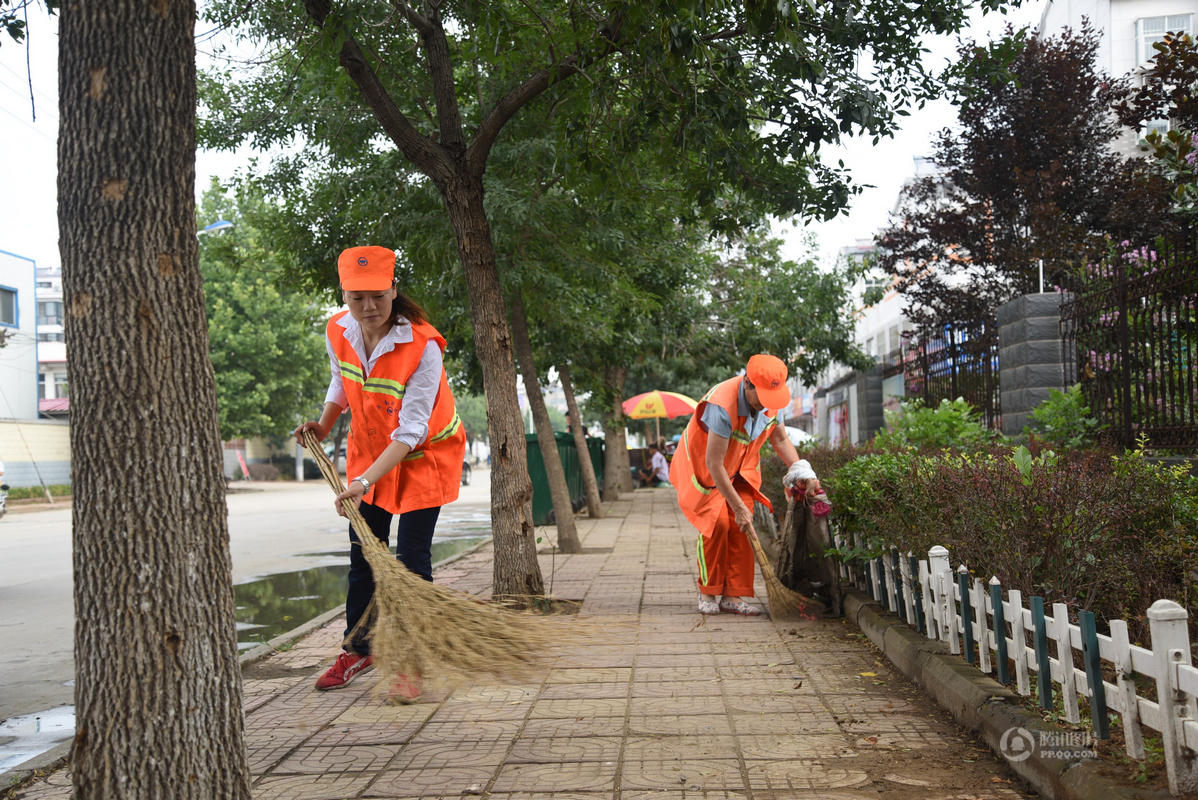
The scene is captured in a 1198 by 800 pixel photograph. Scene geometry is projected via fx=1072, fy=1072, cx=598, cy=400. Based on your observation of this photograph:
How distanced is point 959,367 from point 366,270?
29.0ft

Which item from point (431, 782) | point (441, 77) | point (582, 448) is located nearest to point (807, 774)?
point (431, 782)

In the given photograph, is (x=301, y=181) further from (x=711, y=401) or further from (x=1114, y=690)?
(x=1114, y=690)

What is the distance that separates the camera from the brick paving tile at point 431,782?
3.58 meters

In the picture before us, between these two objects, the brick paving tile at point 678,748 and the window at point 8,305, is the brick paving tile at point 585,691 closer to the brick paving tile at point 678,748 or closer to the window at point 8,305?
the brick paving tile at point 678,748

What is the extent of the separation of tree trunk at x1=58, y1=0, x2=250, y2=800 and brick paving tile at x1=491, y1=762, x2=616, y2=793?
108 cm

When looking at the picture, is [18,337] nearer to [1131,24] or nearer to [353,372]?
[1131,24]

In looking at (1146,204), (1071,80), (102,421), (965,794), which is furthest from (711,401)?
(1071,80)

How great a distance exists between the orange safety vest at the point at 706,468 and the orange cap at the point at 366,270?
2.59m

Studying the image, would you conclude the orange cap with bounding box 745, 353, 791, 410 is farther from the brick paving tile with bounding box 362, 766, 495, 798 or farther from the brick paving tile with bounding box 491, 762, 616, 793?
the brick paving tile with bounding box 362, 766, 495, 798

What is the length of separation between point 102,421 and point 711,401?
4403mm

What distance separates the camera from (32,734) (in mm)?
4836

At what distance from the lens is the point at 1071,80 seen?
1425cm

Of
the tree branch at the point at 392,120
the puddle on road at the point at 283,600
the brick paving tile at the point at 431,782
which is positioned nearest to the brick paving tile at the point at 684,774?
the brick paving tile at the point at 431,782

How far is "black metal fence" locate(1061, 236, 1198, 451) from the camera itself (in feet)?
23.9
